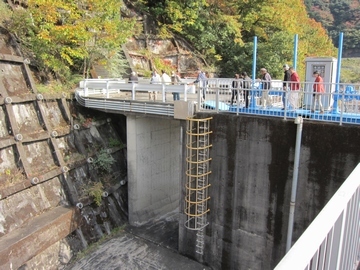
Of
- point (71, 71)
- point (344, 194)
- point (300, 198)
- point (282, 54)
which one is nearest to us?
point (344, 194)

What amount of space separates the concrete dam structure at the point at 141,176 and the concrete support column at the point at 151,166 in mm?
45

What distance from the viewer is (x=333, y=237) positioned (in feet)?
6.66

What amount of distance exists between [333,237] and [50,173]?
11.0 m

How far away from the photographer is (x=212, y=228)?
1061 centimetres

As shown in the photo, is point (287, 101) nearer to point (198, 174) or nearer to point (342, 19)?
point (198, 174)

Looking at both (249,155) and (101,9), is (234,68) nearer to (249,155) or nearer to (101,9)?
(101,9)

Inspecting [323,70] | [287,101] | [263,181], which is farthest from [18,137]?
[323,70]

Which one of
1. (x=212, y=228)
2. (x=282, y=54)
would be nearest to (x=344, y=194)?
(x=212, y=228)

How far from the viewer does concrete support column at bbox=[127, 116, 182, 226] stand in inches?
512

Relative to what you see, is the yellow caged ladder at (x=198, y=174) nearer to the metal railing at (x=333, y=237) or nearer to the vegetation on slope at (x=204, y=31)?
the vegetation on slope at (x=204, y=31)

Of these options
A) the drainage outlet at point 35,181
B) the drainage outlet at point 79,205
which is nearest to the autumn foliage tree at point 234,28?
the drainage outlet at point 79,205

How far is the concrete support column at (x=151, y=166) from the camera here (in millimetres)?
12992

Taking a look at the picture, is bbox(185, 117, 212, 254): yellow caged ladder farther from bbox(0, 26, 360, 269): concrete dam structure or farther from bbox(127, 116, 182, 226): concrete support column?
bbox(127, 116, 182, 226): concrete support column

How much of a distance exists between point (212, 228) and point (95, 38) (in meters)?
10.3
